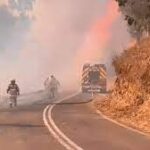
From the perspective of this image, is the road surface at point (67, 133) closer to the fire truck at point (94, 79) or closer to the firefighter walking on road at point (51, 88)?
the firefighter walking on road at point (51, 88)

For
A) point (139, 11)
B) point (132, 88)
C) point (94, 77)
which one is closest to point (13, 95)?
point (132, 88)

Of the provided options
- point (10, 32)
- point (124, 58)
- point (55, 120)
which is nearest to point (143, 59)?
point (124, 58)

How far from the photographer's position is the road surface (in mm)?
19984

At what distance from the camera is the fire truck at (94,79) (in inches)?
2079

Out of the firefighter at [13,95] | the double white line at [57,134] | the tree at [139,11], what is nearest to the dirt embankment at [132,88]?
the tree at [139,11]

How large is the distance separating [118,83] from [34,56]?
72.4 metres

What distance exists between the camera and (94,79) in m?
53.5

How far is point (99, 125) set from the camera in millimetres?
26156

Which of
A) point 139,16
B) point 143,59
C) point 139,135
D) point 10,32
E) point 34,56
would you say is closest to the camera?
point 139,135

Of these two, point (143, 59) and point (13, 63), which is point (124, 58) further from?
point (13, 63)

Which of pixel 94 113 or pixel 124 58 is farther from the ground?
pixel 124 58

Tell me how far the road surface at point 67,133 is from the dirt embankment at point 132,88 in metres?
1.19

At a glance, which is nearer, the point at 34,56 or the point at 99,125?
the point at 99,125

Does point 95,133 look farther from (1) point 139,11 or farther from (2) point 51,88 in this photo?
(2) point 51,88
